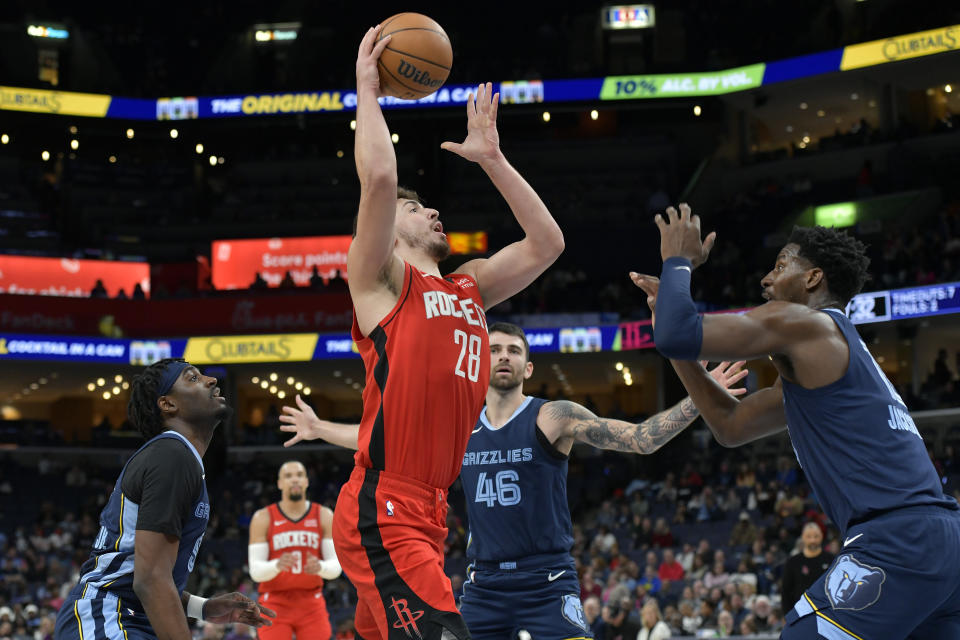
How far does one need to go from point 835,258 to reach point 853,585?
56.0 inches

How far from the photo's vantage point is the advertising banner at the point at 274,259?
116 ft

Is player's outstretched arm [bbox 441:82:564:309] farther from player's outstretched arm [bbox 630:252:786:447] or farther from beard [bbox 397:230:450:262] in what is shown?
player's outstretched arm [bbox 630:252:786:447]

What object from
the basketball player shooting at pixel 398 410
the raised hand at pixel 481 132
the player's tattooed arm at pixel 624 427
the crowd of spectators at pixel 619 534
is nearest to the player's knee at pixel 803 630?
the basketball player shooting at pixel 398 410

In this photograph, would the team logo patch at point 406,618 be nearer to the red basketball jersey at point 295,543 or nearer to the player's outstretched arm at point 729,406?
the player's outstretched arm at point 729,406

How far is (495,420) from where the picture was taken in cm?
681

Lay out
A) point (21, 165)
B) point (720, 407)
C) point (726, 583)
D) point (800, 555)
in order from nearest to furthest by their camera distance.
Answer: point (720, 407) → point (800, 555) → point (726, 583) → point (21, 165)

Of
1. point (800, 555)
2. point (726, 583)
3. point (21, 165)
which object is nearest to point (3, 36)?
point (21, 165)

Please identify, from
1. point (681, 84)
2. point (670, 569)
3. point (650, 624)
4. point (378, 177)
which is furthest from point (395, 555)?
point (681, 84)

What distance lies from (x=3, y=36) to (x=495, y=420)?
134 feet

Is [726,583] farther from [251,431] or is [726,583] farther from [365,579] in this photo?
[251,431]

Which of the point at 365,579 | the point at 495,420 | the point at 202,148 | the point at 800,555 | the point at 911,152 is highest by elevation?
the point at 202,148

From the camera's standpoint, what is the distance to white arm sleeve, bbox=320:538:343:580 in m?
9.30

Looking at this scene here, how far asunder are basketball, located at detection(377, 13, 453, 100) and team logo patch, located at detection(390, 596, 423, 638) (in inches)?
91.1

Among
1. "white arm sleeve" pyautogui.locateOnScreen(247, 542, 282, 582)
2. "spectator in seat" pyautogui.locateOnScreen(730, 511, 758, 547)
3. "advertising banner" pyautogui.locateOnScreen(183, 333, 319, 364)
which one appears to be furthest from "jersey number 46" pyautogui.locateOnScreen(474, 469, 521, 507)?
"advertising banner" pyautogui.locateOnScreen(183, 333, 319, 364)
